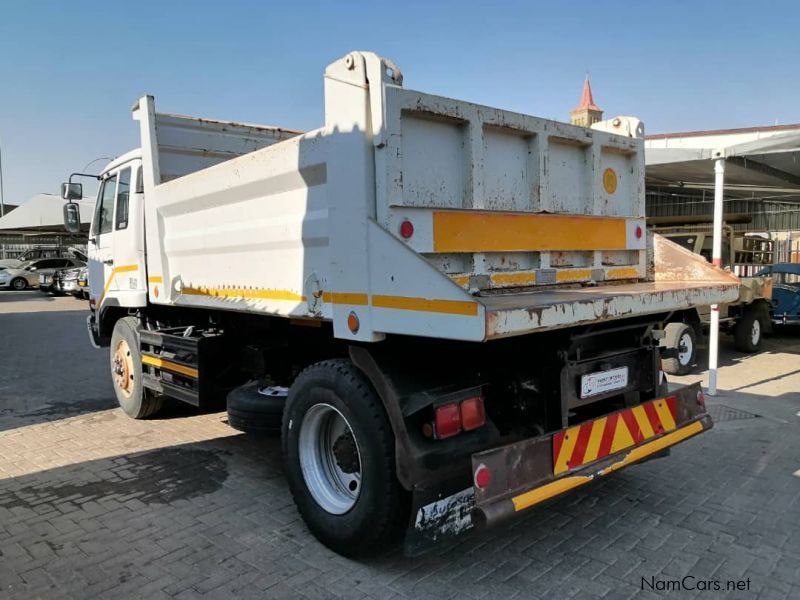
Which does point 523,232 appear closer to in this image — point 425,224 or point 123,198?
point 425,224

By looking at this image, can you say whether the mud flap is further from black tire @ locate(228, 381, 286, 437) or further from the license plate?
black tire @ locate(228, 381, 286, 437)

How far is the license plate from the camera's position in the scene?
11.6 ft

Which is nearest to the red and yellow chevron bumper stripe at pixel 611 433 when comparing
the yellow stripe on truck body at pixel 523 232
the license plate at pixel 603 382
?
the license plate at pixel 603 382

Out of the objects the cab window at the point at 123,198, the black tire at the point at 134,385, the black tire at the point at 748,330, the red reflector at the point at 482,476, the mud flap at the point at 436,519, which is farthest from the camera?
the black tire at the point at 748,330

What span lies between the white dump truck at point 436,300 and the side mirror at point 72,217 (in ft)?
9.06

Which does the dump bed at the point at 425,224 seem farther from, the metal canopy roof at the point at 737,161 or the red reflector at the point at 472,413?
the metal canopy roof at the point at 737,161

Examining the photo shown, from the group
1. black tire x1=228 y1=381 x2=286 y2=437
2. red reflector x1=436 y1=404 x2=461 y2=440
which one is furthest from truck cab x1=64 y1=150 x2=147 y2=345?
red reflector x1=436 y1=404 x2=461 y2=440

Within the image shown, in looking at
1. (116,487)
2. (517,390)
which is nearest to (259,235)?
(517,390)

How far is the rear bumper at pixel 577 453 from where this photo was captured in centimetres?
296

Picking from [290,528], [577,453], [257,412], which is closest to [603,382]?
[577,453]

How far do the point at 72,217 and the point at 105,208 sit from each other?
0.73 m

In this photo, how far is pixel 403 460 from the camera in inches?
119

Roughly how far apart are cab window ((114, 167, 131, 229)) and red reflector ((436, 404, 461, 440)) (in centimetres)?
416

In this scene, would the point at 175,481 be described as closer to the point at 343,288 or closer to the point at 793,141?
the point at 343,288
